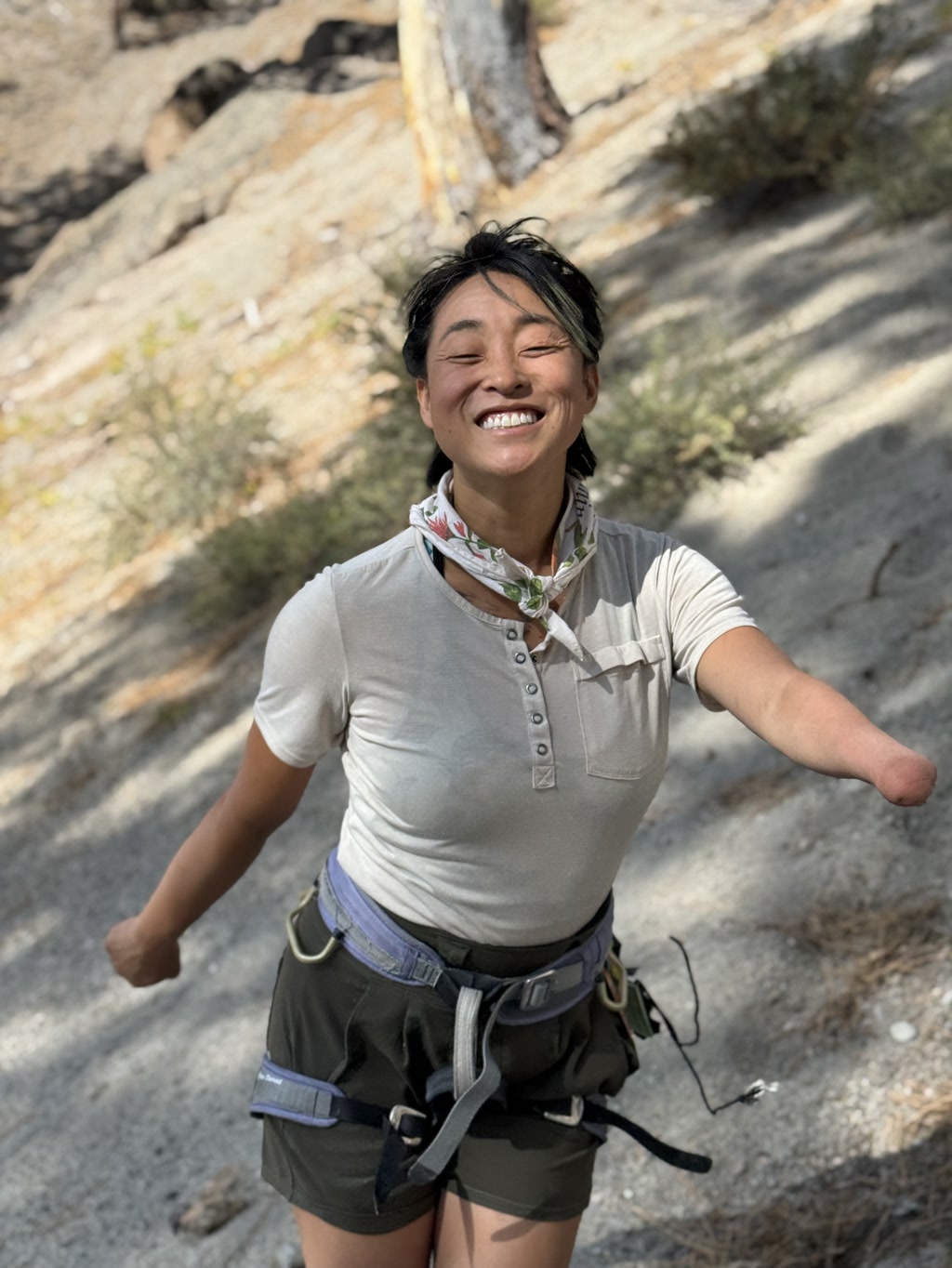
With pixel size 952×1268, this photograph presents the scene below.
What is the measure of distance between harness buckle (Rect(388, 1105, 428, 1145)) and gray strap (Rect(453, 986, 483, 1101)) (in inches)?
3.7

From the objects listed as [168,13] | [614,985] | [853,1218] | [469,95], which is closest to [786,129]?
[469,95]

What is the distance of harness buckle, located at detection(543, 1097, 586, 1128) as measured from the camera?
2.02 metres

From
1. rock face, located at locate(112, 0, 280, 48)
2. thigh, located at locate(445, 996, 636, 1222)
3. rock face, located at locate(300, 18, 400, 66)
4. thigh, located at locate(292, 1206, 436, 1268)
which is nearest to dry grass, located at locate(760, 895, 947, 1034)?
thigh, located at locate(445, 996, 636, 1222)

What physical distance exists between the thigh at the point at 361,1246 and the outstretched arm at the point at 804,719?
2.95ft

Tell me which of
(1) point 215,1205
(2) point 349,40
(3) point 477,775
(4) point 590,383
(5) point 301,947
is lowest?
(2) point 349,40

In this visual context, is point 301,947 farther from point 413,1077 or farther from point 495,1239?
point 495,1239

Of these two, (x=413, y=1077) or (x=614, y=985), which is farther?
(x=614, y=985)

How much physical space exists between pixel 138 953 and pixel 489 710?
2.48 feet

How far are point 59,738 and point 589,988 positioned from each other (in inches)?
223

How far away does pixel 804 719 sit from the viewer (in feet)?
5.21

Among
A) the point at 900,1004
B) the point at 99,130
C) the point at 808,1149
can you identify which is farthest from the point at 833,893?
the point at 99,130

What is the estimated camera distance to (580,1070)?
6.66 feet

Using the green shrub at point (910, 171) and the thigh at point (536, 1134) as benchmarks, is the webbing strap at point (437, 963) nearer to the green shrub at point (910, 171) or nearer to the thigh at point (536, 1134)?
the thigh at point (536, 1134)

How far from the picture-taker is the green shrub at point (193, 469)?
8406 millimetres
